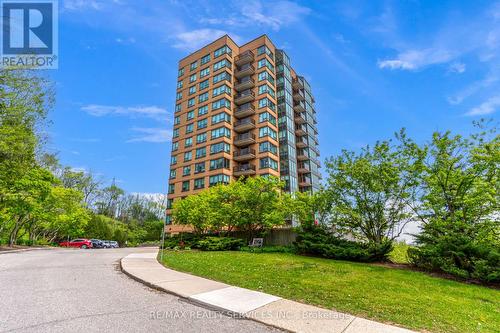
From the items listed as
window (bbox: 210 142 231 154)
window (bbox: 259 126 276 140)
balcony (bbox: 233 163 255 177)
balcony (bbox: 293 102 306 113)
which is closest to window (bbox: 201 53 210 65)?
window (bbox: 210 142 231 154)

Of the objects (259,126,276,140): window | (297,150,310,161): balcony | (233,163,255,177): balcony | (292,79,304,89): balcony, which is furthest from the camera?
(292,79,304,89): balcony

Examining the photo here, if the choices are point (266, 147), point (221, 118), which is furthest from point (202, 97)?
point (266, 147)

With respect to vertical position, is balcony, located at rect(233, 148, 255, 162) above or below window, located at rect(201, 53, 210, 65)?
below

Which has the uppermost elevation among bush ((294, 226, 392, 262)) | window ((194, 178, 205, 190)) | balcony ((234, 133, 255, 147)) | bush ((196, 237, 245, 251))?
balcony ((234, 133, 255, 147))

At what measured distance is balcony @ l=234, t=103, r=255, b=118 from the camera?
157ft

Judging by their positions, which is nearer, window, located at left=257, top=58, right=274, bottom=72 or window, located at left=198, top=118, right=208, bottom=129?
window, located at left=198, top=118, right=208, bottom=129

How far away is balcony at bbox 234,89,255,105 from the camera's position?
4880 centimetres

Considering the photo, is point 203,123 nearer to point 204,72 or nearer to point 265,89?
point 204,72

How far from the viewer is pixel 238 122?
49.2m

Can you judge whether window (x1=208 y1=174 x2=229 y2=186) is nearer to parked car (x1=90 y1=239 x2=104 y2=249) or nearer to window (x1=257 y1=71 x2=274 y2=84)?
parked car (x1=90 y1=239 x2=104 y2=249)

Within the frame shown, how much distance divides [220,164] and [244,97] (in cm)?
1375

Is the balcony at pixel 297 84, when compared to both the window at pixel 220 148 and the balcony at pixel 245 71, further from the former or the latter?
the window at pixel 220 148

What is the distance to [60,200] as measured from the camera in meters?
31.7

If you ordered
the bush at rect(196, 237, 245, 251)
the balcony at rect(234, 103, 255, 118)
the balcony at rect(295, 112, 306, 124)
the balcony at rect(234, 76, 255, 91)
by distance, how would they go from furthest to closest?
the balcony at rect(295, 112, 306, 124) → the balcony at rect(234, 76, 255, 91) → the balcony at rect(234, 103, 255, 118) → the bush at rect(196, 237, 245, 251)
